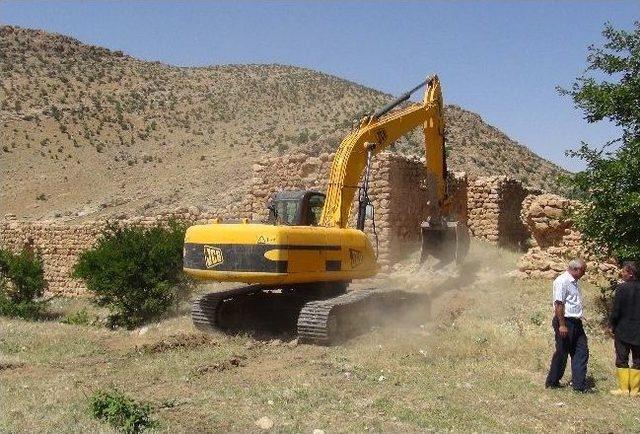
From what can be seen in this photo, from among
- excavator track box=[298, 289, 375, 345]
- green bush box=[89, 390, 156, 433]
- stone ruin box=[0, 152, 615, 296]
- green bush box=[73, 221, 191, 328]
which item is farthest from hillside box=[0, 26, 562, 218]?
green bush box=[89, 390, 156, 433]

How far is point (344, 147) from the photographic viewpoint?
12.2m

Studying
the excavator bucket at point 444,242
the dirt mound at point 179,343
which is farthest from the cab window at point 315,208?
the excavator bucket at point 444,242

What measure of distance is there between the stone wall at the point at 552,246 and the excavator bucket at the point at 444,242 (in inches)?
52.4

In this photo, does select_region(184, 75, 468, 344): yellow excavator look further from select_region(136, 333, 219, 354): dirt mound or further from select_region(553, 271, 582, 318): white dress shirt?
select_region(553, 271, 582, 318): white dress shirt

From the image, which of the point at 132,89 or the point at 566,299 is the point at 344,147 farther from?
the point at 132,89

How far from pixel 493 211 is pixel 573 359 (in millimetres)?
11283

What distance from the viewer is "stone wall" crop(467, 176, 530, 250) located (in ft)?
62.9

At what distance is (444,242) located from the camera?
49.4ft

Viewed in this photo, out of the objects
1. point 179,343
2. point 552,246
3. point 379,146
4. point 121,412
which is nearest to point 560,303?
point 121,412

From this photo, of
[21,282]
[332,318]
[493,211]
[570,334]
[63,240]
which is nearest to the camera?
[570,334]

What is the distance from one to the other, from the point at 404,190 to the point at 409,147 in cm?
1888

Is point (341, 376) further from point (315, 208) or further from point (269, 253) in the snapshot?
point (315, 208)

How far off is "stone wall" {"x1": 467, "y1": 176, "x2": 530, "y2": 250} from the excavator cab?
28.9 feet

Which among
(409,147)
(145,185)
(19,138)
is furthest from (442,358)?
(19,138)
